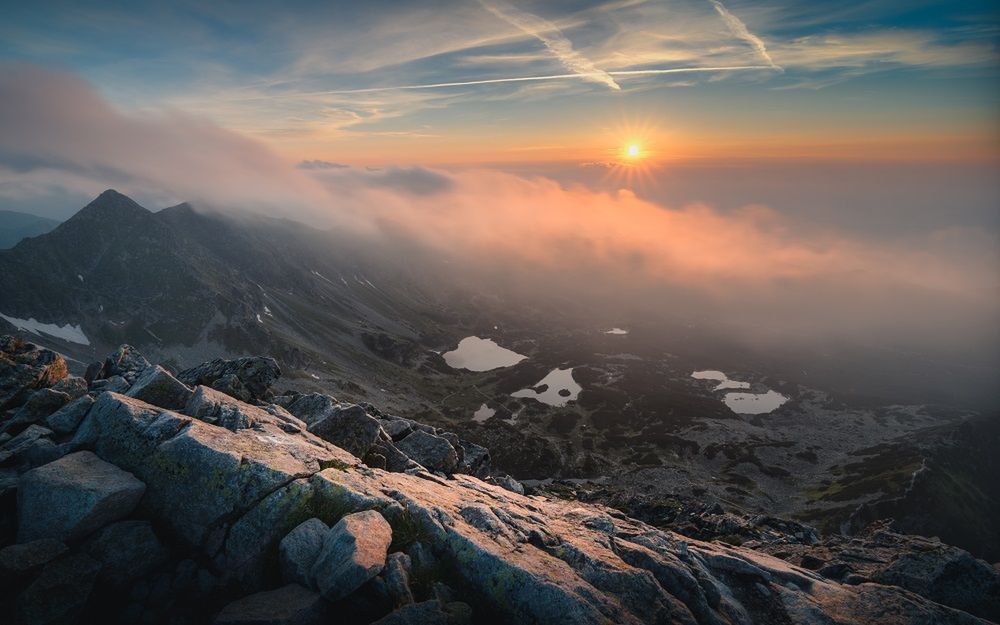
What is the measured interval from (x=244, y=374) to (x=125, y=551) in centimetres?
2863

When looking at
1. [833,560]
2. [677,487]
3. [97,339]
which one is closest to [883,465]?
[677,487]

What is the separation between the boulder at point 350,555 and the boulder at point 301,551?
0.78 ft

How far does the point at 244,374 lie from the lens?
129 ft

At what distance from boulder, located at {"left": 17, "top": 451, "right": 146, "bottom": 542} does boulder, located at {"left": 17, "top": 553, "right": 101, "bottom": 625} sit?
3.63ft

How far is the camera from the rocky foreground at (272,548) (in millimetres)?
12453

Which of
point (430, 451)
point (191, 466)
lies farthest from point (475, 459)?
point (191, 466)

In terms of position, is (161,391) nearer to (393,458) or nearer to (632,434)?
(393,458)

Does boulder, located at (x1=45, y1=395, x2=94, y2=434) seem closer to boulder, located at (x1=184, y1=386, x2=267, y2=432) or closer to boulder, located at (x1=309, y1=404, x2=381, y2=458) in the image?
boulder, located at (x1=184, y1=386, x2=267, y2=432)

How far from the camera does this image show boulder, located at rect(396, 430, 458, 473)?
38688 millimetres

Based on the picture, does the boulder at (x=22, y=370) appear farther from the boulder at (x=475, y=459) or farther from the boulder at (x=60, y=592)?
the boulder at (x=475, y=459)

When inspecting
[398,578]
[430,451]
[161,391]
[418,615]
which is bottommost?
[430,451]

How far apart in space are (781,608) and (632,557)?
812 cm

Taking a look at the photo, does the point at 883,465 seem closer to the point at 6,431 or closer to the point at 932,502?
the point at 932,502

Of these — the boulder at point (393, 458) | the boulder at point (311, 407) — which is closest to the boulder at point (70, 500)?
the boulder at point (393, 458)
